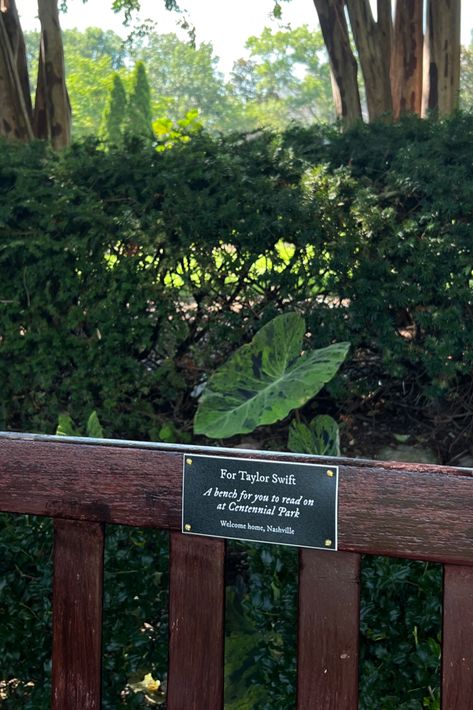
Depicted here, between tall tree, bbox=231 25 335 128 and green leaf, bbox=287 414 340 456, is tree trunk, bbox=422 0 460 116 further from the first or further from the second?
tall tree, bbox=231 25 335 128

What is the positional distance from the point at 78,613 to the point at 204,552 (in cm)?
32

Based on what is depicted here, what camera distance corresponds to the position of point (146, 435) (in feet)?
16.1

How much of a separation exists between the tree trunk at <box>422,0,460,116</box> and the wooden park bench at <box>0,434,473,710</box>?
20.5 ft

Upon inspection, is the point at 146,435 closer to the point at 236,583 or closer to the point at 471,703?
the point at 236,583

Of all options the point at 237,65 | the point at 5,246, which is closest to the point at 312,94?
the point at 237,65

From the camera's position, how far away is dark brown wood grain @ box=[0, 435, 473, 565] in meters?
1.75

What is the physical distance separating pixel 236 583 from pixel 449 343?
1.70 metres

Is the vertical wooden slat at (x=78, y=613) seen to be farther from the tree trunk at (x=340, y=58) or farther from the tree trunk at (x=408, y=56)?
the tree trunk at (x=408, y=56)

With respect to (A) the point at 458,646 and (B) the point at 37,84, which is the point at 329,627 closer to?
(A) the point at 458,646

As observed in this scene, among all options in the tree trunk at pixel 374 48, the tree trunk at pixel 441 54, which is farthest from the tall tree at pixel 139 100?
the tree trunk at pixel 441 54

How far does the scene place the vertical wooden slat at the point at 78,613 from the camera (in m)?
1.99

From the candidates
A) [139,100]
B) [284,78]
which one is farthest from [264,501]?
[284,78]

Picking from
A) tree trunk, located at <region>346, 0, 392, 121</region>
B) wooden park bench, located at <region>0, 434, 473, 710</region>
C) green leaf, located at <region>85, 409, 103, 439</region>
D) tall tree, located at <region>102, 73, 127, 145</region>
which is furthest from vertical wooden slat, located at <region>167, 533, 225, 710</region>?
tall tree, located at <region>102, 73, 127, 145</region>

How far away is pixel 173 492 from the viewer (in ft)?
6.31
